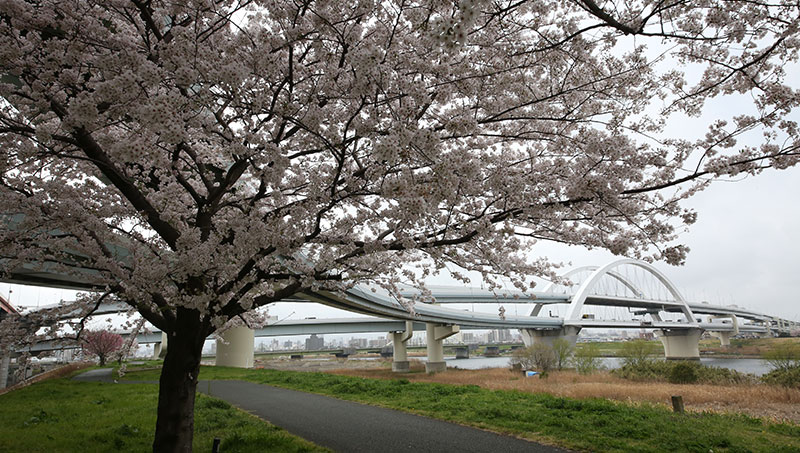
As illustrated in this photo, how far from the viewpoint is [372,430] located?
9.51m

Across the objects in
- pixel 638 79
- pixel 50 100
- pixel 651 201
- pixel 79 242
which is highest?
pixel 638 79

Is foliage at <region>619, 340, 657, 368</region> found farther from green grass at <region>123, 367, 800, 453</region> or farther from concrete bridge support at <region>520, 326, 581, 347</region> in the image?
green grass at <region>123, 367, 800, 453</region>

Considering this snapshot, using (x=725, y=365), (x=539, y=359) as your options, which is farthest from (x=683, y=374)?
(x=725, y=365)

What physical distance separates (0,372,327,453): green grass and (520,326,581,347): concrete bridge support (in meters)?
44.2

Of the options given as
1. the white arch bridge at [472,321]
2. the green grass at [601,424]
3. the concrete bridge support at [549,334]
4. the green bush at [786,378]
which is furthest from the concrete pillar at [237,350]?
the green bush at [786,378]

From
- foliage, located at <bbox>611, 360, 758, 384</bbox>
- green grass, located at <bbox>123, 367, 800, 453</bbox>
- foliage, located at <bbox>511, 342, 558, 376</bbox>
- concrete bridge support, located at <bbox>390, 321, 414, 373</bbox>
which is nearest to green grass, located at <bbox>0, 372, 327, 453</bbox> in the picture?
green grass, located at <bbox>123, 367, 800, 453</bbox>

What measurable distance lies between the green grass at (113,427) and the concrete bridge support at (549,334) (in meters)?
44.2

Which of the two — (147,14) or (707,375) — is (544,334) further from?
(147,14)

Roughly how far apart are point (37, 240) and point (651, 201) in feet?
30.8

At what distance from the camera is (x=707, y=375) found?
968 inches

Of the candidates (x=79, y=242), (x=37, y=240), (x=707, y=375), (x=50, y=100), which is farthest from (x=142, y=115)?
(x=707, y=375)

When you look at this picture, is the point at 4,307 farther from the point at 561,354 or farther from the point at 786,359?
the point at 786,359

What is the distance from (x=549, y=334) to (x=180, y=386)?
5032 centimetres

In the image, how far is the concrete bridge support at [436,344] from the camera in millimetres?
44500
